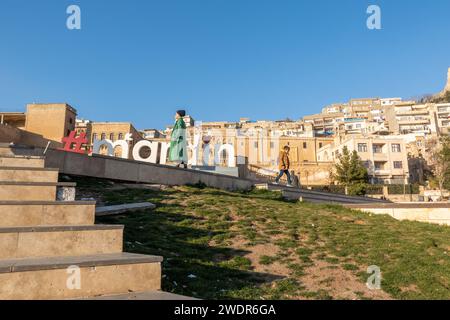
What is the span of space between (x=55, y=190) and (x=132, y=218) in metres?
3.13

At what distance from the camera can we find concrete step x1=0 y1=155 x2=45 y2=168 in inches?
309

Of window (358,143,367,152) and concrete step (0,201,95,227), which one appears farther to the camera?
window (358,143,367,152)

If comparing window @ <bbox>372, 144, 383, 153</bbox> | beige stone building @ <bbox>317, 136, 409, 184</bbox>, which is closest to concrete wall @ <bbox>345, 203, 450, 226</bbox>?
beige stone building @ <bbox>317, 136, 409, 184</bbox>

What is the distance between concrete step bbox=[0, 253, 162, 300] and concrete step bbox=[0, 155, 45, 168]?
15.3ft

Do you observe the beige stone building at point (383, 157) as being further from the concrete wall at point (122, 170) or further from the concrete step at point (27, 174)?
the concrete step at point (27, 174)

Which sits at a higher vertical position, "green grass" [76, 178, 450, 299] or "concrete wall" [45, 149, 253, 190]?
"concrete wall" [45, 149, 253, 190]

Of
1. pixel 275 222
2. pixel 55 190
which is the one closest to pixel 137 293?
pixel 55 190

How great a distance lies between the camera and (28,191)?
6.10 m

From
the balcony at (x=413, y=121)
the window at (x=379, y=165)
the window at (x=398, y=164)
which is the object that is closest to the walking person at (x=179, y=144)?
the window at (x=379, y=165)

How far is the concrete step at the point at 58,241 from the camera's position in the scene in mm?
4312

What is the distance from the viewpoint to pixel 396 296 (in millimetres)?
5746

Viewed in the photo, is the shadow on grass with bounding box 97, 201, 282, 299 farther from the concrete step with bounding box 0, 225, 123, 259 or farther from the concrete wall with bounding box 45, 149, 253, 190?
the concrete wall with bounding box 45, 149, 253, 190

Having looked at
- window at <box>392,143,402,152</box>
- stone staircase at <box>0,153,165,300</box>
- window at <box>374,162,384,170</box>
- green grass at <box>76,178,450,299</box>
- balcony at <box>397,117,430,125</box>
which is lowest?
green grass at <box>76,178,450,299</box>
